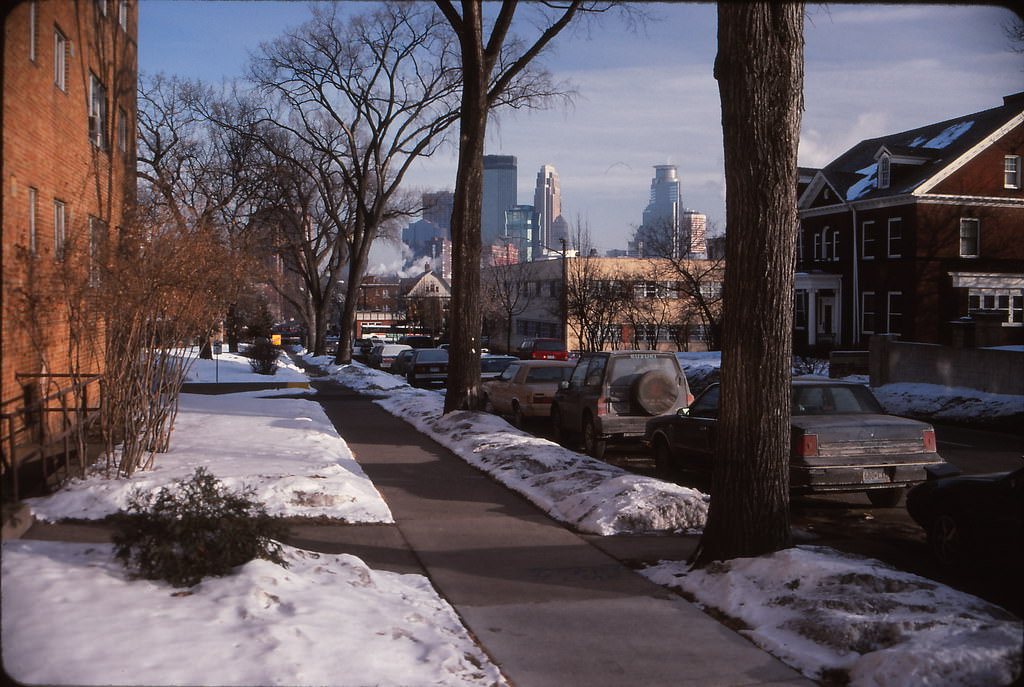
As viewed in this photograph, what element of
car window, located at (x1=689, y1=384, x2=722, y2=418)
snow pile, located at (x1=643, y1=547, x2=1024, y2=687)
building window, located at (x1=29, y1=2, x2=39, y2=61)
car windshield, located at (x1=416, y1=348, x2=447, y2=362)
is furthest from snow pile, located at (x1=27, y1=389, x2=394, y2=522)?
car windshield, located at (x1=416, y1=348, x2=447, y2=362)

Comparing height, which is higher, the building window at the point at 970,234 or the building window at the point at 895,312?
the building window at the point at 970,234

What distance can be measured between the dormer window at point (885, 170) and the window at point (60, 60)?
35400 millimetres

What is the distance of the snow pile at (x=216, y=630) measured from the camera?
4.61 m

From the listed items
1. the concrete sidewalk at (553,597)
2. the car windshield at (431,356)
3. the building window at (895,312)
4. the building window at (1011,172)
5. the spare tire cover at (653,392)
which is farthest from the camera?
the building window at (895,312)

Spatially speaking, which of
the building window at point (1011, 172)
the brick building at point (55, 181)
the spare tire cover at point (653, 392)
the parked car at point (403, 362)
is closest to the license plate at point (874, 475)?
the spare tire cover at point (653, 392)

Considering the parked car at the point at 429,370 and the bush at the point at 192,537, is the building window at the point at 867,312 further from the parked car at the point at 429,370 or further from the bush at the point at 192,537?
the bush at the point at 192,537

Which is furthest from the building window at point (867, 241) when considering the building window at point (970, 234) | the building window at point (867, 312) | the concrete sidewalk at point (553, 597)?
the concrete sidewalk at point (553, 597)

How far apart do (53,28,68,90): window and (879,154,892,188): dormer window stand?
3540cm

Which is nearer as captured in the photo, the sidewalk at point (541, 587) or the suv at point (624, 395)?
the sidewalk at point (541, 587)

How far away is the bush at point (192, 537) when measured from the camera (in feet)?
19.4

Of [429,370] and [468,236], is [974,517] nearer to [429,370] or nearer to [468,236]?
[468,236]

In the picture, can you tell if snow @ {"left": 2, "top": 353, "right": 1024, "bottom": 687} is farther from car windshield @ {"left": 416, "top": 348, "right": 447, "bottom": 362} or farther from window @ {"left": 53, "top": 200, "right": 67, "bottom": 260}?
car windshield @ {"left": 416, "top": 348, "right": 447, "bottom": 362}

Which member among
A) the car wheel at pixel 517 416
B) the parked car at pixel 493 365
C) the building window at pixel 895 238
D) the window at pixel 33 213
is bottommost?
the car wheel at pixel 517 416

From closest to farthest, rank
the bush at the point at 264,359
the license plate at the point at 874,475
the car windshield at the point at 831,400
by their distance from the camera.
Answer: the license plate at the point at 874,475 → the car windshield at the point at 831,400 → the bush at the point at 264,359
